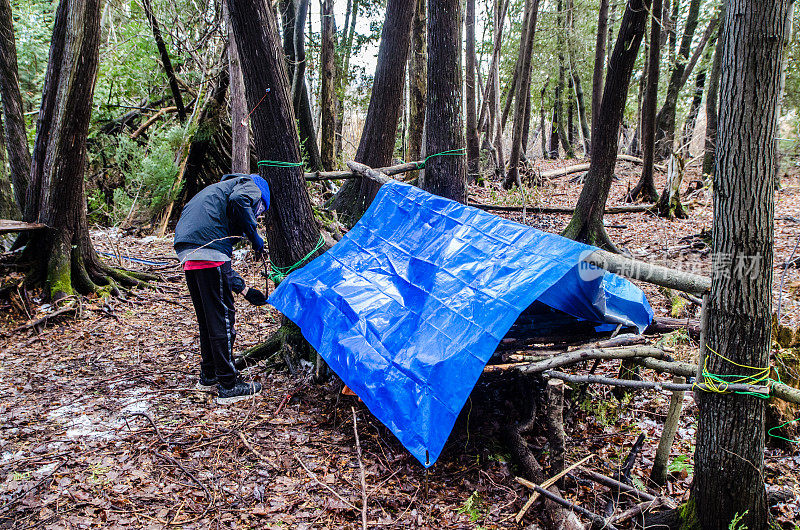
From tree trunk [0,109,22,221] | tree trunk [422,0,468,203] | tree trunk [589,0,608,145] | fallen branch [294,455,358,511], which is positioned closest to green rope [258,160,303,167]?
tree trunk [422,0,468,203]

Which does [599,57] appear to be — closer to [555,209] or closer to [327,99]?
[555,209]

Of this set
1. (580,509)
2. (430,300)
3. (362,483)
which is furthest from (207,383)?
(580,509)

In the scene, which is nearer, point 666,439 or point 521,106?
point 666,439

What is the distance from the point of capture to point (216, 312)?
4039mm

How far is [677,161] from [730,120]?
837cm

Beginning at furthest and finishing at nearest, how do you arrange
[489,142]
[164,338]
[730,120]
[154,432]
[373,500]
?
[489,142] < [164,338] < [154,432] < [373,500] < [730,120]

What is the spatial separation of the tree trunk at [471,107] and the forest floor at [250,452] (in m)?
9.38

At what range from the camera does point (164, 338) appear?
5.50m

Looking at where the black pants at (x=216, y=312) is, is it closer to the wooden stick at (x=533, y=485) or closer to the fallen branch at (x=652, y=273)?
the wooden stick at (x=533, y=485)

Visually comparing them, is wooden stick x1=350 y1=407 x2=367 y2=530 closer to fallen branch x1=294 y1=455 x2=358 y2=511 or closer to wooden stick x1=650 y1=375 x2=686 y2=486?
fallen branch x1=294 y1=455 x2=358 y2=511

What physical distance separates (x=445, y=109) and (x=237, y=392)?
3436mm

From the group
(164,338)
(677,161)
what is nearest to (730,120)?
(164,338)

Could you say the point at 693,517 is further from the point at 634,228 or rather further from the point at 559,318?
the point at 634,228

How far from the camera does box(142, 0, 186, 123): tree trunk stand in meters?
7.97
